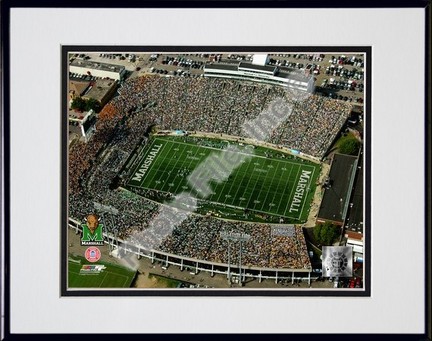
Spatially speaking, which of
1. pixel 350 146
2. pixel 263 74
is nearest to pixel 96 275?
pixel 263 74

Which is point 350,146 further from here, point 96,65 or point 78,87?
point 78,87

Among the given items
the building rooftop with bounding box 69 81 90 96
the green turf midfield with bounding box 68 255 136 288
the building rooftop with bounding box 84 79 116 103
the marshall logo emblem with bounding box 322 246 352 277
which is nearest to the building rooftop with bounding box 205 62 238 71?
the building rooftop with bounding box 84 79 116 103

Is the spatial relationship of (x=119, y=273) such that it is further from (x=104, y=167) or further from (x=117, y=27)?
(x=117, y=27)

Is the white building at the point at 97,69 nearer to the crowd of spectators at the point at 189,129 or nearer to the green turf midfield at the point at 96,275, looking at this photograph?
the crowd of spectators at the point at 189,129

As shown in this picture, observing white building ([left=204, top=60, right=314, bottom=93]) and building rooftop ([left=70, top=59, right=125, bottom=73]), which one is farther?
white building ([left=204, top=60, right=314, bottom=93])

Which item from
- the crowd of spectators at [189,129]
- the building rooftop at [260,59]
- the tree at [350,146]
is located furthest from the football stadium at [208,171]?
the building rooftop at [260,59]

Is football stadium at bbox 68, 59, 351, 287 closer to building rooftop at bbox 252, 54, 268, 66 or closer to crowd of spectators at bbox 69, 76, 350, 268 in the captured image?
crowd of spectators at bbox 69, 76, 350, 268
